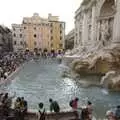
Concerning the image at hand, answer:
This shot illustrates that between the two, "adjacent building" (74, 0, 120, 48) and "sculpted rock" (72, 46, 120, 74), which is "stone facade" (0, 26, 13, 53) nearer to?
"adjacent building" (74, 0, 120, 48)

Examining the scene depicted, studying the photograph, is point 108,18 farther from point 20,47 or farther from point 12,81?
point 20,47

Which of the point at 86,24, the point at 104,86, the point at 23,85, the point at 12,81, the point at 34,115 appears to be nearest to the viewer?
the point at 34,115

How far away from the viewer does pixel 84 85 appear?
79.4 feet

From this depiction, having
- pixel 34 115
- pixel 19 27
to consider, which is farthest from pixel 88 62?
pixel 19 27

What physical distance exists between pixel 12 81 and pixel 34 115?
1588cm

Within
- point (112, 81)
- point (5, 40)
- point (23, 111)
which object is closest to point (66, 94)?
point (112, 81)

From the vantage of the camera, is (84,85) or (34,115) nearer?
(34,115)

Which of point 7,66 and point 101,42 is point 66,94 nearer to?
point 7,66

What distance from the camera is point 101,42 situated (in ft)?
130

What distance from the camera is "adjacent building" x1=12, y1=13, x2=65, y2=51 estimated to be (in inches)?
3718

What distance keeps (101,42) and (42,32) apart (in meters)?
56.9

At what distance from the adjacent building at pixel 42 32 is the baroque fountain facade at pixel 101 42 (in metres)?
34.0

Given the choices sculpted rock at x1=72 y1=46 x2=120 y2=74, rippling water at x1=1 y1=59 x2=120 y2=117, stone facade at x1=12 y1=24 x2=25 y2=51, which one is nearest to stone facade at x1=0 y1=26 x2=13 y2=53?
stone facade at x1=12 y1=24 x2=25 y2=51

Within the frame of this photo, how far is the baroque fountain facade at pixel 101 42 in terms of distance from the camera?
25688mm
